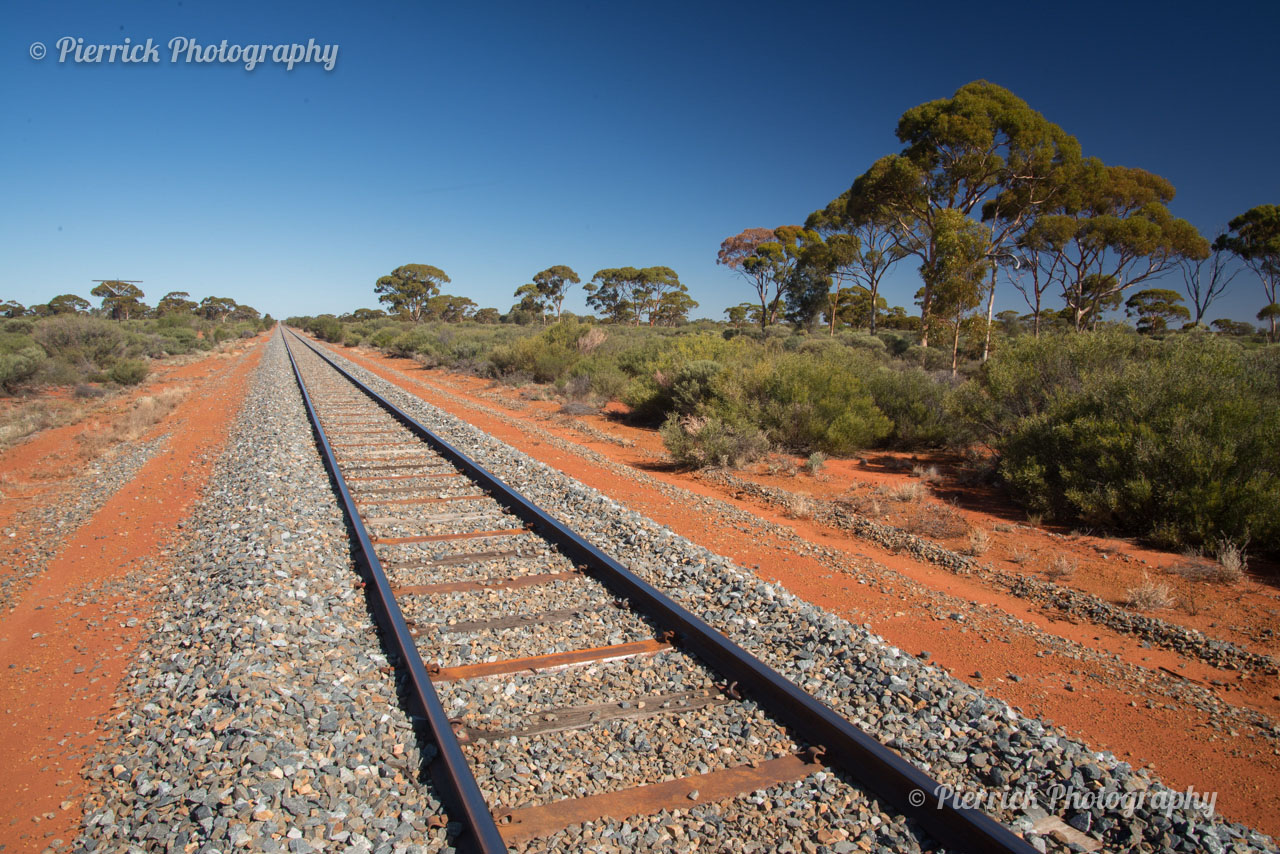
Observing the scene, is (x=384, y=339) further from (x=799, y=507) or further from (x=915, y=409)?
(x=799, y=507)

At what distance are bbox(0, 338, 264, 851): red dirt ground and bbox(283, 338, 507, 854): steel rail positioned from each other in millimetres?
1514

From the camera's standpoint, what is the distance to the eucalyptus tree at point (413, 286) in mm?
85375

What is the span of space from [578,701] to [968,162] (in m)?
25.5

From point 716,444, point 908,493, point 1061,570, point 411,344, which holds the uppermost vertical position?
point 411,344

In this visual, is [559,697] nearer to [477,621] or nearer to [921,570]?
[477,621]

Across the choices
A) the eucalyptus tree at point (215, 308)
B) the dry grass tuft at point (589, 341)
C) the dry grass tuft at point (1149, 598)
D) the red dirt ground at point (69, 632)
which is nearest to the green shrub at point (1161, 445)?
the dry grass tuft at point (1149, 598)

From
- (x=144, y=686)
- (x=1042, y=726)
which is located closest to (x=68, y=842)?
(x=144, y=686)

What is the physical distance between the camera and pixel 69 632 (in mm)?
4988

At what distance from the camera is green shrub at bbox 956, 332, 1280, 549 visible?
6848 millimetres

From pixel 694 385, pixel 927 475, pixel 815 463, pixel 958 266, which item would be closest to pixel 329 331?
pixel 958 266

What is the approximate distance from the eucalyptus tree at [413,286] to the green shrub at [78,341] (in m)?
60.2

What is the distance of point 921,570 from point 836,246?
3316 centimetres

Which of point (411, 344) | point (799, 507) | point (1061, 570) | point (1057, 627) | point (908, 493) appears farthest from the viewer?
point (411, 344)

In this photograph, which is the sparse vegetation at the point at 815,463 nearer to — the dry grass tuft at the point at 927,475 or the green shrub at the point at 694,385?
the dry grass tuft at the point at 927,475
